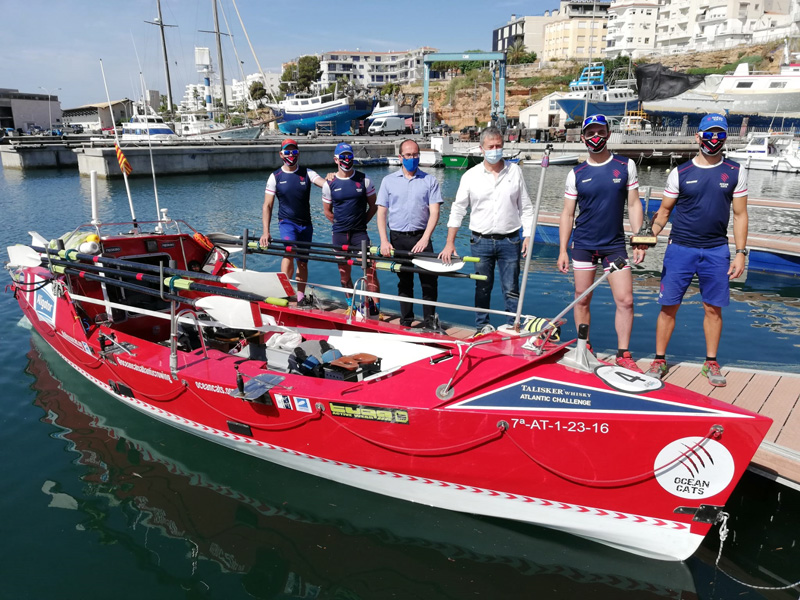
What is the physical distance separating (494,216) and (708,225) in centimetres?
192

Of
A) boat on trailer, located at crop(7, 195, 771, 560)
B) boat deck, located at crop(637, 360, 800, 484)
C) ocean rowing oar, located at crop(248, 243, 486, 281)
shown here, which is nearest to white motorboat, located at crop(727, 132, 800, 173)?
boat deck, located at crop(637, 360, 800, 484)

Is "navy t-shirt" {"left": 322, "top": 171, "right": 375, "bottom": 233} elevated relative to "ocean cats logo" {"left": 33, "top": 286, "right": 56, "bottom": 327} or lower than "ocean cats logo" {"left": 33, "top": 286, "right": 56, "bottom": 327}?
elevated

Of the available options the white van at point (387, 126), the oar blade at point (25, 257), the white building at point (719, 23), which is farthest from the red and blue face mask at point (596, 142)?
the white building at point (719, 23)

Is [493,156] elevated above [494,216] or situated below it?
above

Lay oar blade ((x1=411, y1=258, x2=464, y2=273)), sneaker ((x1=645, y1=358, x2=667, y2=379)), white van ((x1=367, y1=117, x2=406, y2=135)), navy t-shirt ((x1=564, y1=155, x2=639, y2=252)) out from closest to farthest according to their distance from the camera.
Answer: navy t-shirt ((x1=564, y1=155, x2=639, y2=252)), sneaker ((x1=645, y1=358, x2=667, y2=379)), oar blade ((x1=411, y1=258, x2=464, y2=273)), white van ((x1=367, y1=117, x2=406, y2=135))

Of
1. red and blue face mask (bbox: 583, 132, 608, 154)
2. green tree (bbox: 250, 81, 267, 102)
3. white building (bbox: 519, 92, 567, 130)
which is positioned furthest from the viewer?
green tree (bbox: 250, 81, 267, 102)

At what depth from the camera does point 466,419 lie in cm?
383

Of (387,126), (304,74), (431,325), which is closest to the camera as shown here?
(431,325)

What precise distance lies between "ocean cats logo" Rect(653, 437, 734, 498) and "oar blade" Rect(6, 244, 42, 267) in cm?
705

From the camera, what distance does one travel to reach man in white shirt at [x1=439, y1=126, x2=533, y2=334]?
535 cm

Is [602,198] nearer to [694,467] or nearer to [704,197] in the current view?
[704,197]

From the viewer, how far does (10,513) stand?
15.7ft

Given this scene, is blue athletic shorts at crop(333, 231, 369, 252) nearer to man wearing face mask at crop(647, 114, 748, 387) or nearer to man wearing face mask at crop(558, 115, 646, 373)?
man wearing face mask at crop(558, 115, 646, 373)

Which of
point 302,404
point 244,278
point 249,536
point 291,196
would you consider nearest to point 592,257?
point 302,404
